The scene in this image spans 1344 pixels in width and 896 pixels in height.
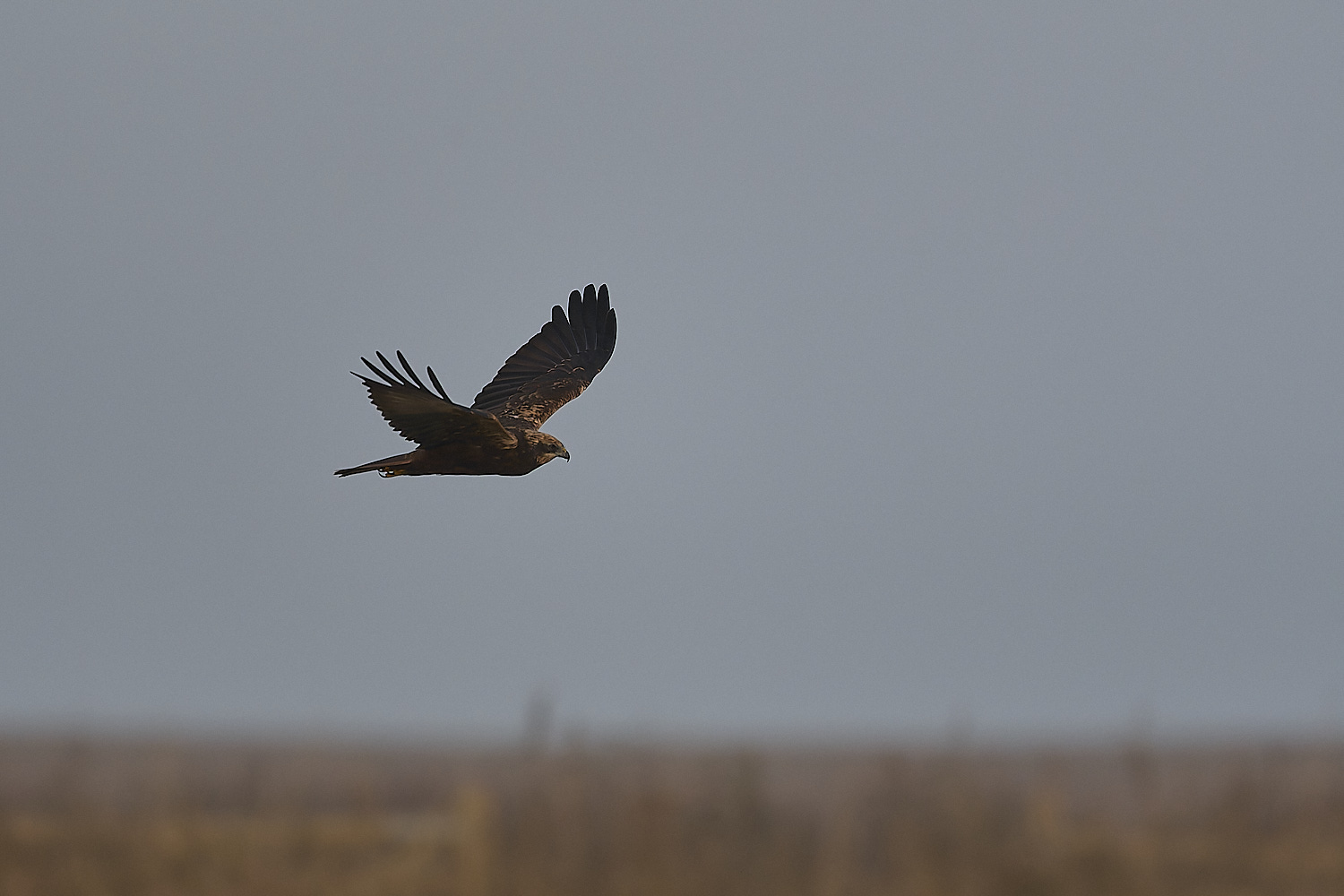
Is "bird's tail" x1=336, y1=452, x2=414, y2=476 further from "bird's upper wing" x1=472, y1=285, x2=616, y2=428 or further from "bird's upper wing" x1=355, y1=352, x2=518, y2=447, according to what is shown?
"bird's upper wing" x1=472, y1=285, x2=616, y2=428

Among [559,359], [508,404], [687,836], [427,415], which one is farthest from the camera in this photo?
[687,836]

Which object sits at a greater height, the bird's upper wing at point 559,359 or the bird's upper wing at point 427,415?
the bird's upper wing at point 559,359

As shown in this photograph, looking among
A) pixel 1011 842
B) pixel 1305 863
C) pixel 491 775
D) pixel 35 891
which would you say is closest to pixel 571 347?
pixel 1011 842

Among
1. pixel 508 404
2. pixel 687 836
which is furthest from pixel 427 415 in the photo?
pixel 687 836

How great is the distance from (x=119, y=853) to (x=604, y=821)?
4343 mm

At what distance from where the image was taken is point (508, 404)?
10.8m

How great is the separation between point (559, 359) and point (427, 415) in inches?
138

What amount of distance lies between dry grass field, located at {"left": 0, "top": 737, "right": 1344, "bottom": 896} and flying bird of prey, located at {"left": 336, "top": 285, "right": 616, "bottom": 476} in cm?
405

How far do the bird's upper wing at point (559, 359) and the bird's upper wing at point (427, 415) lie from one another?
224cm

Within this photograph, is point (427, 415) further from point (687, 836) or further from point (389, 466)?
point (687, 836)

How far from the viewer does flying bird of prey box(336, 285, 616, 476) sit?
812cm

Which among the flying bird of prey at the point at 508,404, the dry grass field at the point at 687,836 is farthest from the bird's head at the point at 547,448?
the dry grass field at the point at 687,836

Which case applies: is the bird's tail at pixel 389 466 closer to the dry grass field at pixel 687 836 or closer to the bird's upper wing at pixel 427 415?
the bird's upper wing at pixel 427 415

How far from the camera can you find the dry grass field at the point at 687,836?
40.0ft
